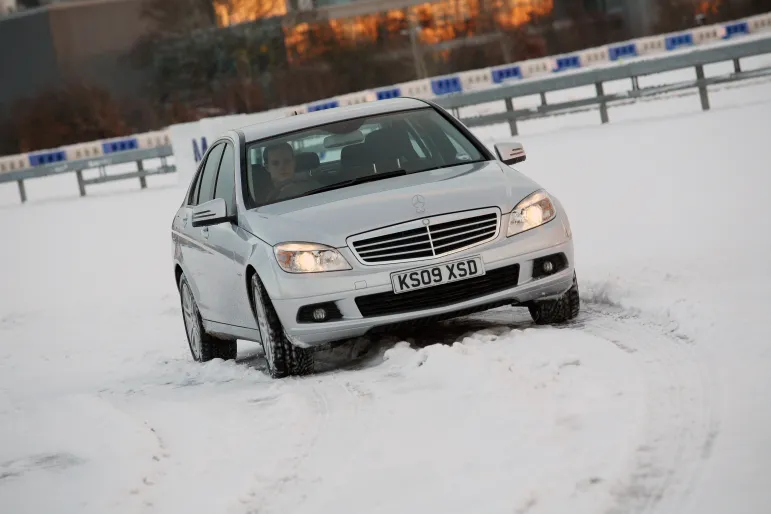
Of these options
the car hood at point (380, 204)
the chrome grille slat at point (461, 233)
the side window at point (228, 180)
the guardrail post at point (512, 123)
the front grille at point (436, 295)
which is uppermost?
the side window at point (228, 180)

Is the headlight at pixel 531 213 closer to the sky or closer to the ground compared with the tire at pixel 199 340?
closer to the sky

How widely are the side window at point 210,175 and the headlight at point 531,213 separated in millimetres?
2503

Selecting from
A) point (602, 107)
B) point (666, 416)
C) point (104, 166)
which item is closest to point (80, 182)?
point (104, 166)

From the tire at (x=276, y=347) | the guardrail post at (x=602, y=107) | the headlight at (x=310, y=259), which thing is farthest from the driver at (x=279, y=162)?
the guardrail post at (x=602, y=107)

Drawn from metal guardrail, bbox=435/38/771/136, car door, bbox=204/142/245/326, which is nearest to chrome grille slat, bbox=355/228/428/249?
car door, bbox=204/142/245/326

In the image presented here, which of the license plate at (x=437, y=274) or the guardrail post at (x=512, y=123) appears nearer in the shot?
the license plate at (x=437, y=274)

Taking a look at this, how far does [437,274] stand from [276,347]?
0.98 meters

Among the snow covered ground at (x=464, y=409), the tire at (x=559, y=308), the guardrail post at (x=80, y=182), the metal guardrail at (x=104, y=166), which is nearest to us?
the snow covered ground at (x=464, y=409)

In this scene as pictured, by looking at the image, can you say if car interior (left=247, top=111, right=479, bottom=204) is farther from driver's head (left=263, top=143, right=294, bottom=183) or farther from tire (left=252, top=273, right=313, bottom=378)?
tire (left=252, top=273, right=313, bottom=378)

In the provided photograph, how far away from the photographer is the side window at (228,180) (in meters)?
9.21

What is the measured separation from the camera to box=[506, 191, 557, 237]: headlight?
8.22 m

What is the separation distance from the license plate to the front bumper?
3cm

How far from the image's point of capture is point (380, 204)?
325 inches

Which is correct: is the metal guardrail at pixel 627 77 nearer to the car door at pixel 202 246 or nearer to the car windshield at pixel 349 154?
the car door at pixel 202 246
